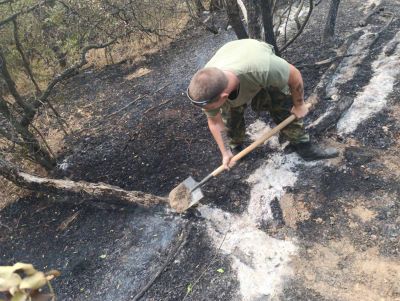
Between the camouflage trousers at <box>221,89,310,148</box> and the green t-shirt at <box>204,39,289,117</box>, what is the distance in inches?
11.0

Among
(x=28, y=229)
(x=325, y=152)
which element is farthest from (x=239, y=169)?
(x=28, y=229)

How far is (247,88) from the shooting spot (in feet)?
9.62

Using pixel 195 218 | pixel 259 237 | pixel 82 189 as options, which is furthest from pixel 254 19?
pixel 82 189

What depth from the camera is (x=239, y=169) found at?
3883 mm

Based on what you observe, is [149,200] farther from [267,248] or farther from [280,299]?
[280,299]

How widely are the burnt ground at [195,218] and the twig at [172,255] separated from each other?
1cm

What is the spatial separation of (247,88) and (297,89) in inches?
16.6

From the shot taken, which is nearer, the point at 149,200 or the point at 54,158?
the point at 149,200

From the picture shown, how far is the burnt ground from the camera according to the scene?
9.36 ft

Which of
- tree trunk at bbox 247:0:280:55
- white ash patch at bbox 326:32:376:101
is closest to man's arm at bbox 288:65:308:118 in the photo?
white ash patch at bbox 326:32:376:101

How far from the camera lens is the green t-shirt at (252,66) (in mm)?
2785

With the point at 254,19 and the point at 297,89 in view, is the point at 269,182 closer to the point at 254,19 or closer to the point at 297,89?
the point at 297,89

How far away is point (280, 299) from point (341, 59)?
3565 mm

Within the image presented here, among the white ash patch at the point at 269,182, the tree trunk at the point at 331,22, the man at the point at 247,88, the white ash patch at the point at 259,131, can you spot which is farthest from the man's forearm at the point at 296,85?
the tree trunk at the point at 331,22
